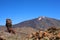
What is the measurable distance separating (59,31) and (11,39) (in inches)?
240

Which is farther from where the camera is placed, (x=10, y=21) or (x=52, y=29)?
(x=10, y=21)

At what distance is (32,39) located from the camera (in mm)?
21359

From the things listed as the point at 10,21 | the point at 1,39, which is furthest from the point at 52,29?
the point at 10,21

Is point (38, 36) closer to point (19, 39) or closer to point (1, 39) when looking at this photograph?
point (19, 39)

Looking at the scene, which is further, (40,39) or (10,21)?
(10,21)

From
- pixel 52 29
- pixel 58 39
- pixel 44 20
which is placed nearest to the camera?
pixel 58 39

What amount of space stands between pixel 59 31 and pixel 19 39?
16.8 feet

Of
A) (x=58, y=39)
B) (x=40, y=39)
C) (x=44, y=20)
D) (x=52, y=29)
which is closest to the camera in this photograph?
(x=58, y=39)

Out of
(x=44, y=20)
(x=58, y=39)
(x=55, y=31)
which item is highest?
(x=44, y=20)

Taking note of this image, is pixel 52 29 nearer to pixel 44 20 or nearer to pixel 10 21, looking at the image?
pixel 10 21

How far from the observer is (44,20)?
102 metres

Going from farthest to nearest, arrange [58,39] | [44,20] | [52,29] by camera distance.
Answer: [44,20] → [52,29] → [58,39]

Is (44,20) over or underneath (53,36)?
over

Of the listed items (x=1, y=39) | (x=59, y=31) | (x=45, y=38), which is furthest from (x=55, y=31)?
(x=1, y=39)
